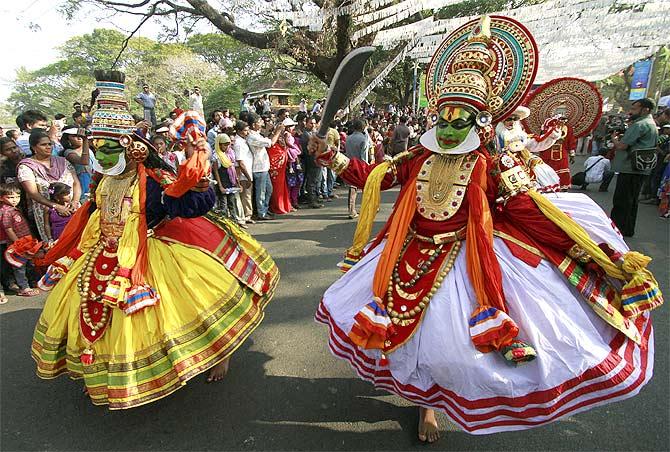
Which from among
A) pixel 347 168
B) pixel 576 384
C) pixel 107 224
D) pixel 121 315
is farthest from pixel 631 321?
pixel 107 224

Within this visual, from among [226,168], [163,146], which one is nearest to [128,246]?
[163,146]

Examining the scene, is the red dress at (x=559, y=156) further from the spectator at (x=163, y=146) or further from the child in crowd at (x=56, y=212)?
the child in crowd at (x=56, y=212)

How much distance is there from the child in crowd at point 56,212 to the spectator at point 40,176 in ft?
0.15

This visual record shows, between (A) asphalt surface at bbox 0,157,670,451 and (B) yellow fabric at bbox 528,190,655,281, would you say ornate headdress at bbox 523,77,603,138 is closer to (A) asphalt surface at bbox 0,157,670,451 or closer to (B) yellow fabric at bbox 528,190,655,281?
(A) asphalt surface at bbox 0,157,670,451

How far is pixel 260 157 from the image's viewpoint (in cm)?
726

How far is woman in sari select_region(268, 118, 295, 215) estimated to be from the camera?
7.74 metres

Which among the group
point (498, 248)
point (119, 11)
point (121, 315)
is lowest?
point (121, 315)

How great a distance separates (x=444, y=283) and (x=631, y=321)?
1.01 m

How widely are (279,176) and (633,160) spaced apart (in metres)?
6.32

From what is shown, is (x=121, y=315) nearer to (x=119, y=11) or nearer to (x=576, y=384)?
(x=576, y=384)

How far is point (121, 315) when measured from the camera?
234cm

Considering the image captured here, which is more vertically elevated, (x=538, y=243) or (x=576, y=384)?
(x=538, y=243)

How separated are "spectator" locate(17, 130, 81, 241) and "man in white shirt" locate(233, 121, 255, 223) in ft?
9.26

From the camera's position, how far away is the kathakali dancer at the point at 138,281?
2299mm
